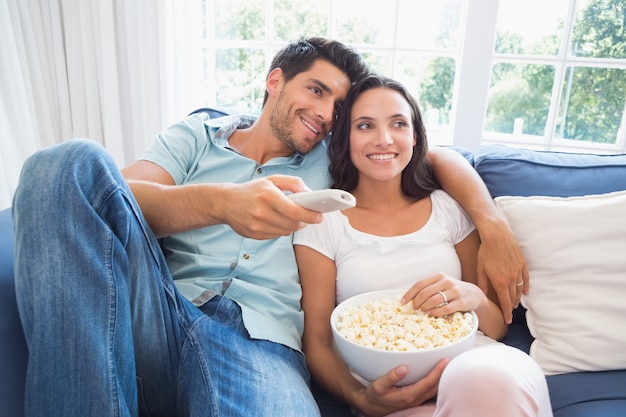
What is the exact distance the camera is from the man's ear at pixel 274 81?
157cm

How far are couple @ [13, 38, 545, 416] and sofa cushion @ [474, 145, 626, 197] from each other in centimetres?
10

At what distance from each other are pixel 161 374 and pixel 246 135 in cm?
83

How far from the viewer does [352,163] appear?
1.40m

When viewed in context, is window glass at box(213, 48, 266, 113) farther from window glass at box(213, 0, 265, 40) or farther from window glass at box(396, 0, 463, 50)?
window glass at box(396, 0, 463, 50)

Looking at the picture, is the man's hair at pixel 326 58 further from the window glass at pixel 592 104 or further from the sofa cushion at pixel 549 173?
the window glass at pixel 592 104

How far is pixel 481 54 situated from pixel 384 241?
4.65 feet

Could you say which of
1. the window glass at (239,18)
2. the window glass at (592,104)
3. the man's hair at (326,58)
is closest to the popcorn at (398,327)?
the man's hair at (326,58)

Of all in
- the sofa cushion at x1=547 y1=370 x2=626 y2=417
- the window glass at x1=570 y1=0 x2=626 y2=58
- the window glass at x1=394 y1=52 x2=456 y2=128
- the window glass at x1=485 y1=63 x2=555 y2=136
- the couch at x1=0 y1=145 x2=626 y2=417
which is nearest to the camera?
the couch at x1=0 y1=145 x2=626 y2=417

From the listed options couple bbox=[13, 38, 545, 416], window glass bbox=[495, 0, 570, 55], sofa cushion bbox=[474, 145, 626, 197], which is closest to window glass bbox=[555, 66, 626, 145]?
window glass bbox=[495, 0, 570, 55]

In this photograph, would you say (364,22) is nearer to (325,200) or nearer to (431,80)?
(431,80)

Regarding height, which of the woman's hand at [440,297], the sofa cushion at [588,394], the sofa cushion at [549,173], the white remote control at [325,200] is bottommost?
the sofa cushion at [588,394]

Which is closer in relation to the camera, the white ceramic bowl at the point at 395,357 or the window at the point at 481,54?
the white ceramic bowl at the point at 395,357

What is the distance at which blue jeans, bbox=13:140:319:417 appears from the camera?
2.61ft

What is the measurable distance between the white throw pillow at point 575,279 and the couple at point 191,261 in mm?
86
